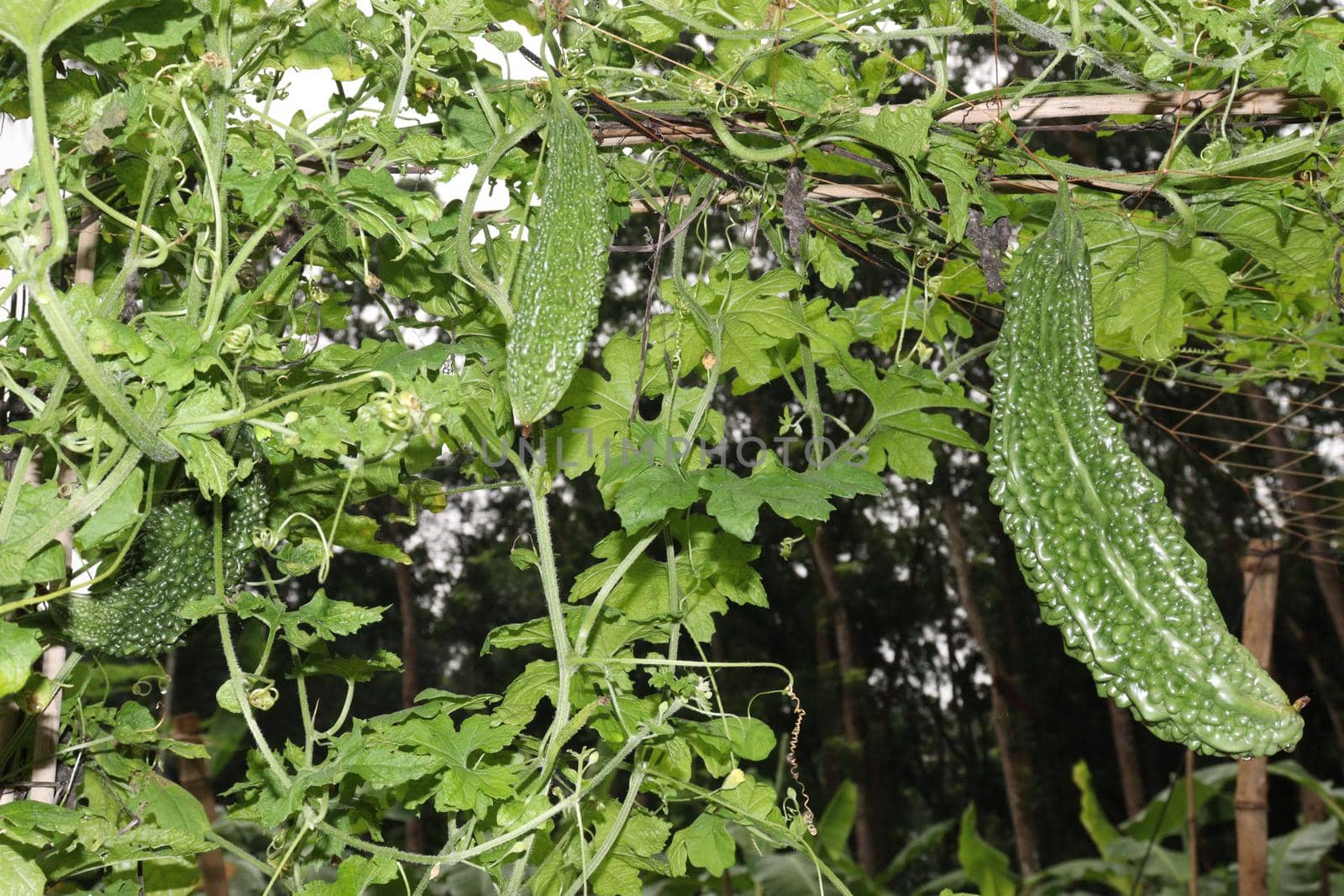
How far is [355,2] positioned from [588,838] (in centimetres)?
97

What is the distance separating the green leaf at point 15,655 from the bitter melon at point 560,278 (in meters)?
0.37

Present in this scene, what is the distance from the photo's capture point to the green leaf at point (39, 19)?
64 cm

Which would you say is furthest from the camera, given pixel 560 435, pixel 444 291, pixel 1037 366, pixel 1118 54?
pixel 560 435

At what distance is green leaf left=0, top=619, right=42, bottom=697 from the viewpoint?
0.69 metres

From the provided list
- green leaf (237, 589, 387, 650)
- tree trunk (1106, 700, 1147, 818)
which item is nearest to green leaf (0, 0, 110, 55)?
green leaf (237, 589, 387, 650)

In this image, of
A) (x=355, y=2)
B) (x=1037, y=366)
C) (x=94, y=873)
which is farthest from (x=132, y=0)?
(x=94, y=873)

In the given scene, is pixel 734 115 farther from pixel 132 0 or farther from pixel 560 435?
pixel 132 0

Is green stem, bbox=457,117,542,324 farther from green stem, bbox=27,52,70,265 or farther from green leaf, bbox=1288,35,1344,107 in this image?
green leaf, bbox=1288,35,1344,107

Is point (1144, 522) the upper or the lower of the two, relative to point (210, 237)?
lower

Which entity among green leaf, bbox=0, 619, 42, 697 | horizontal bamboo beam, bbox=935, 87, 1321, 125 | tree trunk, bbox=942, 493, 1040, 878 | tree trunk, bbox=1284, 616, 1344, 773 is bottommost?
tree trunk, bbox=1284, 616, 1344, 773

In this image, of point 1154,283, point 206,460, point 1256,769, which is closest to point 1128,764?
point 1256,769

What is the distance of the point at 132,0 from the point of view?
79 centimetres

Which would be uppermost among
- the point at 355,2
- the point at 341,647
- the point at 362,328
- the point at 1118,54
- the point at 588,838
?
the point at 355,2

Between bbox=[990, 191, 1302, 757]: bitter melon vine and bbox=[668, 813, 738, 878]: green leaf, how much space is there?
553 mm
